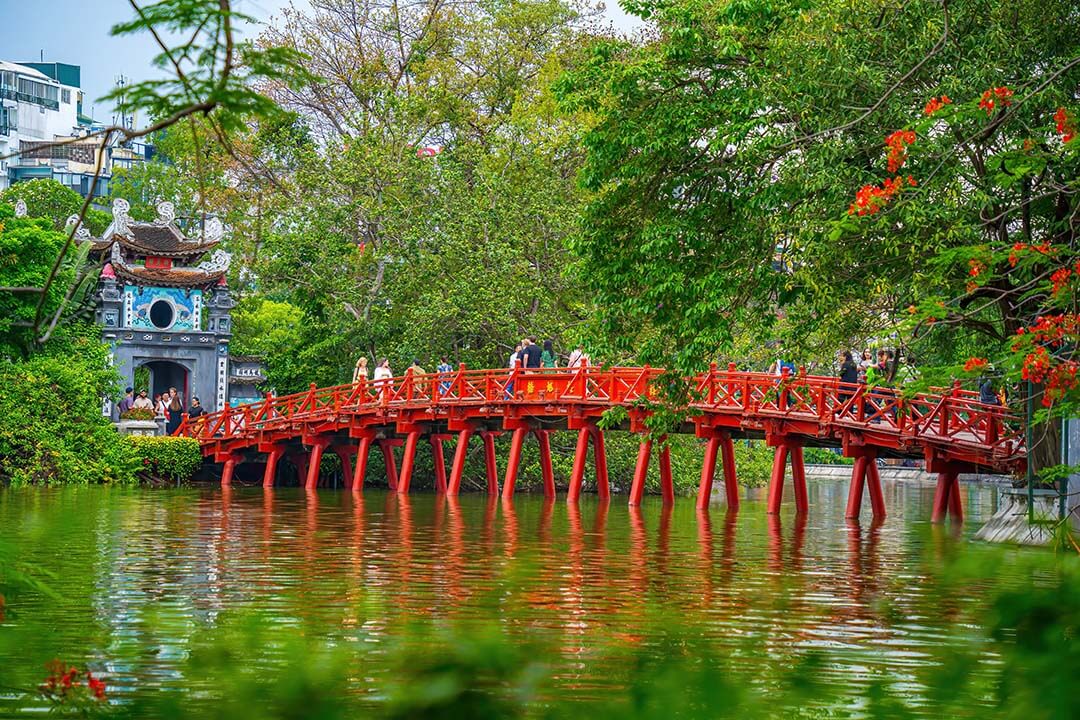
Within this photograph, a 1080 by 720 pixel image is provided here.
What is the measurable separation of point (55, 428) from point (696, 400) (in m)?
17.2

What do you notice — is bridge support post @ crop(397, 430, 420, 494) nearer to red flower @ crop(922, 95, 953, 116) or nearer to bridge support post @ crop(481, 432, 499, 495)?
bridge support post @ crop(481, 432, 499, 495)

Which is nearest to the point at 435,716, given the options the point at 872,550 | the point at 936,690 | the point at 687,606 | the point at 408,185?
the point at 936,690

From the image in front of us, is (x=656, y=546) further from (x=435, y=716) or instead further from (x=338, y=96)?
(x=338, y=96)

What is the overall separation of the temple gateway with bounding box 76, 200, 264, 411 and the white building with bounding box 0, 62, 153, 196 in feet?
111

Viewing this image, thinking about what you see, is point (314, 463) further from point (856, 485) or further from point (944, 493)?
point (944, 493)

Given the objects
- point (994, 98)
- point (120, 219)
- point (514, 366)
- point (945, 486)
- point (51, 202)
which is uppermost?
point (51, 202)

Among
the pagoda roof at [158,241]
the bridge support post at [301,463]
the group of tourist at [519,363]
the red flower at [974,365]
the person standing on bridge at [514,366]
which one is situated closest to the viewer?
the red flower at [974,365]

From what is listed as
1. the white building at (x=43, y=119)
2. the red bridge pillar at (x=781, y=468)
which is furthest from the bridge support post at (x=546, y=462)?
the white building at (x=43, y=119)

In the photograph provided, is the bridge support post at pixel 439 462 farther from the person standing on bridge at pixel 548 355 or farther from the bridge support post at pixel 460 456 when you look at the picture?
the person standing on bridge at pixel 548 355

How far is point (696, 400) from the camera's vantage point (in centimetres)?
2505

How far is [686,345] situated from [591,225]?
2.26 meters

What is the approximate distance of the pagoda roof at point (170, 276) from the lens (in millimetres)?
42719

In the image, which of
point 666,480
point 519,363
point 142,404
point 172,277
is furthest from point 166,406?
point 666,480

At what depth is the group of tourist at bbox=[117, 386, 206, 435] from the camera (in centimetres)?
4025
